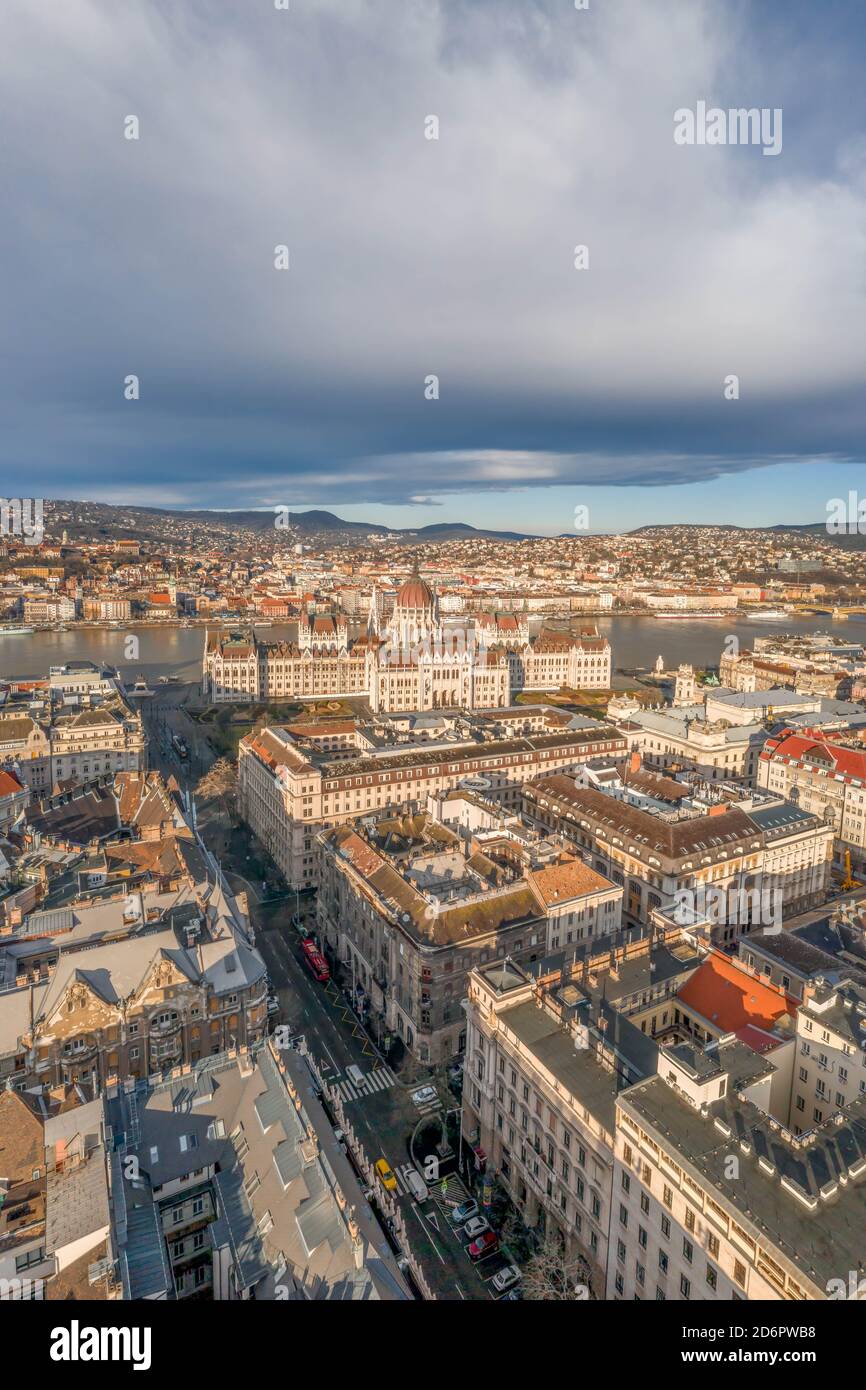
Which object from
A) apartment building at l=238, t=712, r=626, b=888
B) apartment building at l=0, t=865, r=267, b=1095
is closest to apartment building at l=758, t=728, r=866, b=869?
apartment building at l=238, t=712, r=626, b=888

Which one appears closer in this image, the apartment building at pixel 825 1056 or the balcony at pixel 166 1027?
the apartment building at pixel 825 1056

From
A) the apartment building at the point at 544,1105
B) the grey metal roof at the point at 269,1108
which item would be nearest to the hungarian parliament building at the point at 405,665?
the apartment building at the point at 544,1105

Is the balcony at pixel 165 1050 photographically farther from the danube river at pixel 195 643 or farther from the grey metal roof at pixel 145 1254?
the danube river at pixel 195 643

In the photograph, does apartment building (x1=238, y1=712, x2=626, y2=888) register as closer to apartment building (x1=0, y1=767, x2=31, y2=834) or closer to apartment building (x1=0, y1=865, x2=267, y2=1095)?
apartment building (x1=0, y1=767, x2=31, y2=834)

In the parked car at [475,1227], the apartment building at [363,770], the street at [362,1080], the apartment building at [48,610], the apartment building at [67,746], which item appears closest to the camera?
the street at [362,1080]

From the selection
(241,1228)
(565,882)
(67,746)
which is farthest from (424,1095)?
(67,746)
